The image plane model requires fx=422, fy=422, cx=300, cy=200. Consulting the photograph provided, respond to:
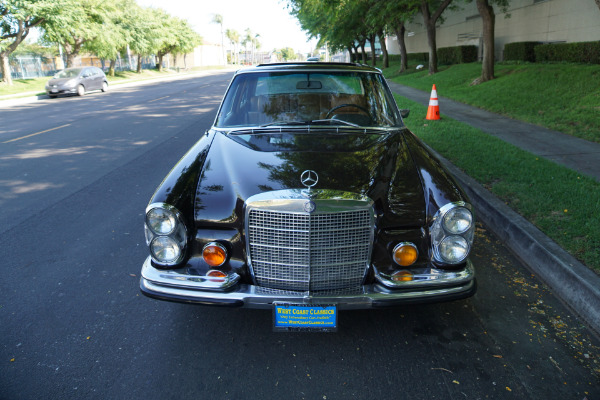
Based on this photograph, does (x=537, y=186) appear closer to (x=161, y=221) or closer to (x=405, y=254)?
(x=405, y=254)

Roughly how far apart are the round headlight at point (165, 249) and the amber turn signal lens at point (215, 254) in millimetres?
176

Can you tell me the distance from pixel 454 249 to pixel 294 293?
3.27 feet

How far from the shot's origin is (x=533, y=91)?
11.7m

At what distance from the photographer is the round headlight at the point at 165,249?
100.0 inches

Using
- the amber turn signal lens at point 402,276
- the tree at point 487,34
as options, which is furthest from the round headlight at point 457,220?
the tree at point 487,34

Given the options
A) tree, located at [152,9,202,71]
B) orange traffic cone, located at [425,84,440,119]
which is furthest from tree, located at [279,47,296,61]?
orange traffic cone, located at [425,84,440,119]

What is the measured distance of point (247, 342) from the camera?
2.72 metres

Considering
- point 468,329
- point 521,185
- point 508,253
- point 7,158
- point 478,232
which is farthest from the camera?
point 7,158

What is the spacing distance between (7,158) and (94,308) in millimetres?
6213

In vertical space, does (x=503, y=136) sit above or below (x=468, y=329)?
above

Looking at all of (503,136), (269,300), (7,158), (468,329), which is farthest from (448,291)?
(7,158)

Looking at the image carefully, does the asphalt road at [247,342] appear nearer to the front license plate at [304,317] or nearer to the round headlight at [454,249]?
the front license plate at [304,317]

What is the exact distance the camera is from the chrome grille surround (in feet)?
7.82

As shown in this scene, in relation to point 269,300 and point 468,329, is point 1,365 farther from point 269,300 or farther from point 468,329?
point 468,329
